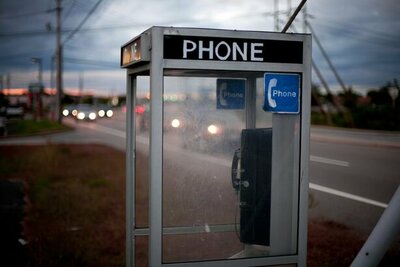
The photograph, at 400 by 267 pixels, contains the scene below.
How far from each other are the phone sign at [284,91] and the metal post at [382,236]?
875 mm

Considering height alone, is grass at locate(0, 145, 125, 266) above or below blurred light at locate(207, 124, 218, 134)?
below

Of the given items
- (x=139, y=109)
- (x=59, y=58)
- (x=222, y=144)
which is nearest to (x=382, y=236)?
(x=222, y=144)

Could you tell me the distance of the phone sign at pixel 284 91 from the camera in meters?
3.41

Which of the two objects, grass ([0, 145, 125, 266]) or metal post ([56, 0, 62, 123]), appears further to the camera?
metal post ([56, 0, 62, 123])

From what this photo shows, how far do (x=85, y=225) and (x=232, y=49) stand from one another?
476 cm

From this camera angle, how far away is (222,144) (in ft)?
13.1

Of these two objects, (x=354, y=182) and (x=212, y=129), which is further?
(x=354, y=182)

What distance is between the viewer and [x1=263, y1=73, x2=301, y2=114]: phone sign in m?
3.41

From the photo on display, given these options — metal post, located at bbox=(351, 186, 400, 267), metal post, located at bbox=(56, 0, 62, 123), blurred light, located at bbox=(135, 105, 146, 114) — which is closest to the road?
blurred light, located at bbox=(135, 105, 146, 114)

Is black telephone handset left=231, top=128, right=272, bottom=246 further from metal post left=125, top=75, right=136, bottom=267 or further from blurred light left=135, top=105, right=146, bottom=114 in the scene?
blurred light left=135, top=105, right=146, bottom=114

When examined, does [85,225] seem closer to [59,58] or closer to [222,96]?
[222,96]

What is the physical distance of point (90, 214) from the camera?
25.8ft

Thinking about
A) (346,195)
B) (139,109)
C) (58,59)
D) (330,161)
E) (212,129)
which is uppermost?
(58,59)

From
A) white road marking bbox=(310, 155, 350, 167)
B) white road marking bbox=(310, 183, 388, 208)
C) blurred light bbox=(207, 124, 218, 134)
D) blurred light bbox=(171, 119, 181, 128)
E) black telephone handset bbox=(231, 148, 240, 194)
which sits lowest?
white road marking bbox=(310, 183, 388, 208)
